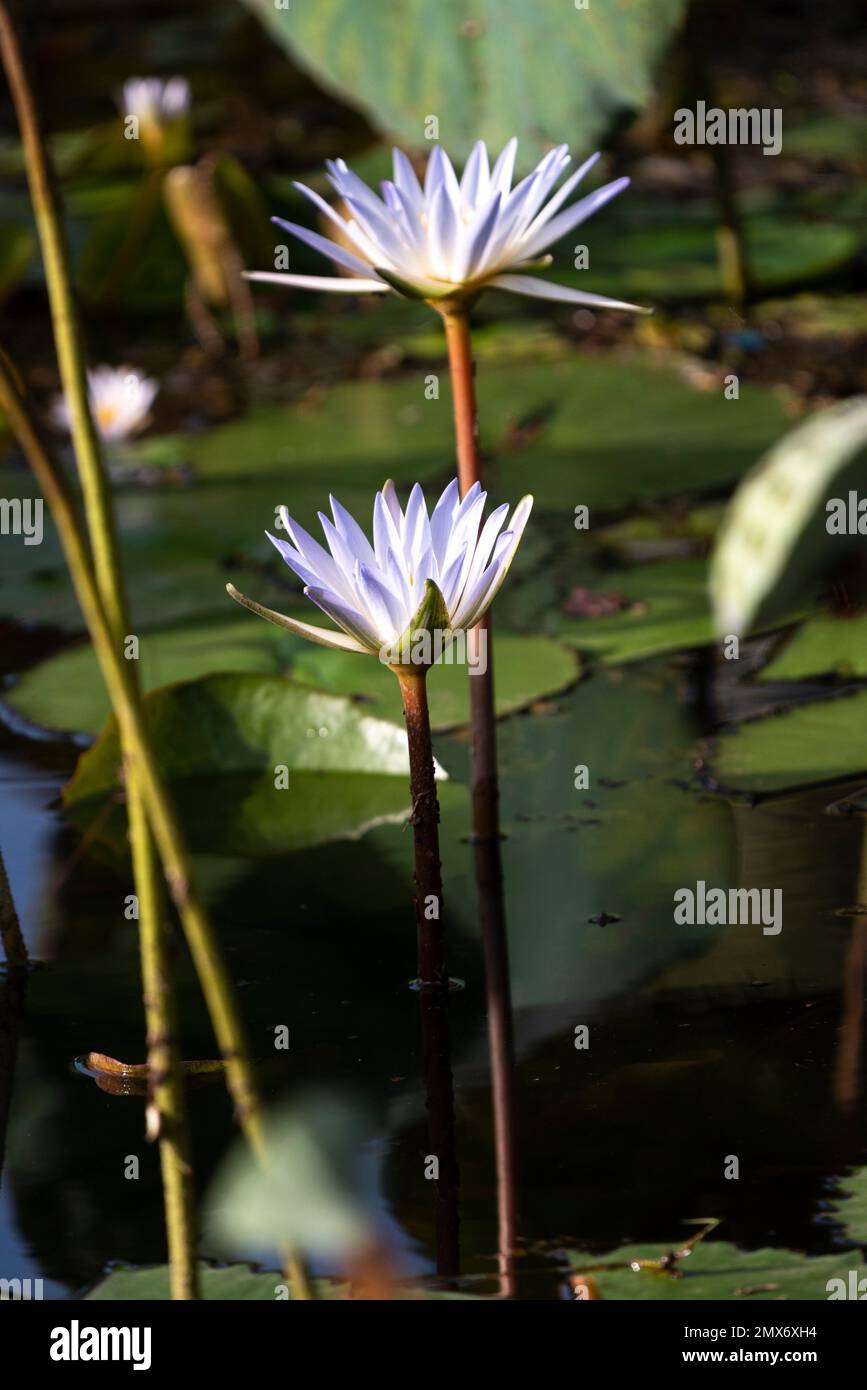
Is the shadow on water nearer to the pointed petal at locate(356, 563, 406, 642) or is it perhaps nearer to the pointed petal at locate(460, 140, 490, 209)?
the pointed petal at locate(356, 563, 406, 642)

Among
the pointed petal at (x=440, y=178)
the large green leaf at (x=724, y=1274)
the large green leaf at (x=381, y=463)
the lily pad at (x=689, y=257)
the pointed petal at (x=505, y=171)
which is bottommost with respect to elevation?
the large green leaf at (x=724, y=1274)

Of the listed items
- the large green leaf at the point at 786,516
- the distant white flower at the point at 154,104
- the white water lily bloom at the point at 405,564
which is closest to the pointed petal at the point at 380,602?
the white water lily bloom at the point at 405,564

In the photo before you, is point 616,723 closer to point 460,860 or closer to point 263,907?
point 460,860

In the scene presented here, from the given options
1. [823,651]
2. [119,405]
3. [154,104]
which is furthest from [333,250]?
[154,104]

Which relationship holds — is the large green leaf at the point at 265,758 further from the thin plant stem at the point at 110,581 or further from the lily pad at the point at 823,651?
the thin plant stem at the point at 110,581

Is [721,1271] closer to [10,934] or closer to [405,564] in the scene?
[405,564]

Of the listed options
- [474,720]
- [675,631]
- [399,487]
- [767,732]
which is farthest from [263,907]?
[399,487]
